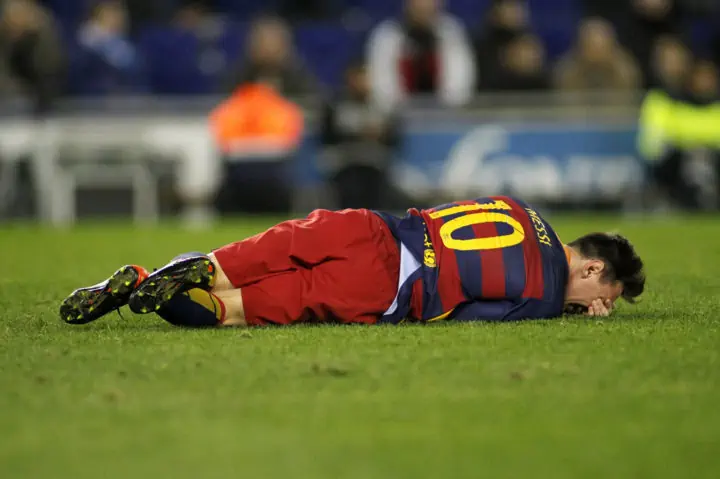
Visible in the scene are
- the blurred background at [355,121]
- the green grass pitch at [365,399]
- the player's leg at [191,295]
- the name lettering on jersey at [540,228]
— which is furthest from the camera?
the blurred background at [355,121]

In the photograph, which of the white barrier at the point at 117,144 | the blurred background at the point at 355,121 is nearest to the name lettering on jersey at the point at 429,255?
the blurred background at the point at 355,121

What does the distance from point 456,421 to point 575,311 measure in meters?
2.01

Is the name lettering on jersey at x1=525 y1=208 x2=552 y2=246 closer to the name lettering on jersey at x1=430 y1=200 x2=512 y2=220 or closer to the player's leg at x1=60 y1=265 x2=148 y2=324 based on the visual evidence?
the name lettering on jersey at x1=430 y1=200 x2=512 y2=220

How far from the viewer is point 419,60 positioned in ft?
44.1

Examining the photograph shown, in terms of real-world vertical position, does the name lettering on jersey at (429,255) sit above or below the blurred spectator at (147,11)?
below

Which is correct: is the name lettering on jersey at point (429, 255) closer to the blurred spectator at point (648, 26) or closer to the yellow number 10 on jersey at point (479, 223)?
the yellow number 10 on jersey at point (479, 223)

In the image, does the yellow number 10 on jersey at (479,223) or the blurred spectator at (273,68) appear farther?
the blurred spectator at (273,68)

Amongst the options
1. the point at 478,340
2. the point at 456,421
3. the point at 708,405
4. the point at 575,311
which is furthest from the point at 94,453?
the point at 575,311

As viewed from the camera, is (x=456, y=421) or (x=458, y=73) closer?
(x=456, y=421)

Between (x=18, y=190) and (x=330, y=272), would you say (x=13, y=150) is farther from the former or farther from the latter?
(x=330, y=272)

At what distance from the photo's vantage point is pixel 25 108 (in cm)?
1351

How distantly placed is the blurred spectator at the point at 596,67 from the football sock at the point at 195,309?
30.3 feet

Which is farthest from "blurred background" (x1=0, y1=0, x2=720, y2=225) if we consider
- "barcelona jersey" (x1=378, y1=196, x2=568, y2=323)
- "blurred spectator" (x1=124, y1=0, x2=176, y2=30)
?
"barcelona jersey" (x1=378, y1=196, x2=568, y2=323)

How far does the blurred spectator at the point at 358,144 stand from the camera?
12836 mm
